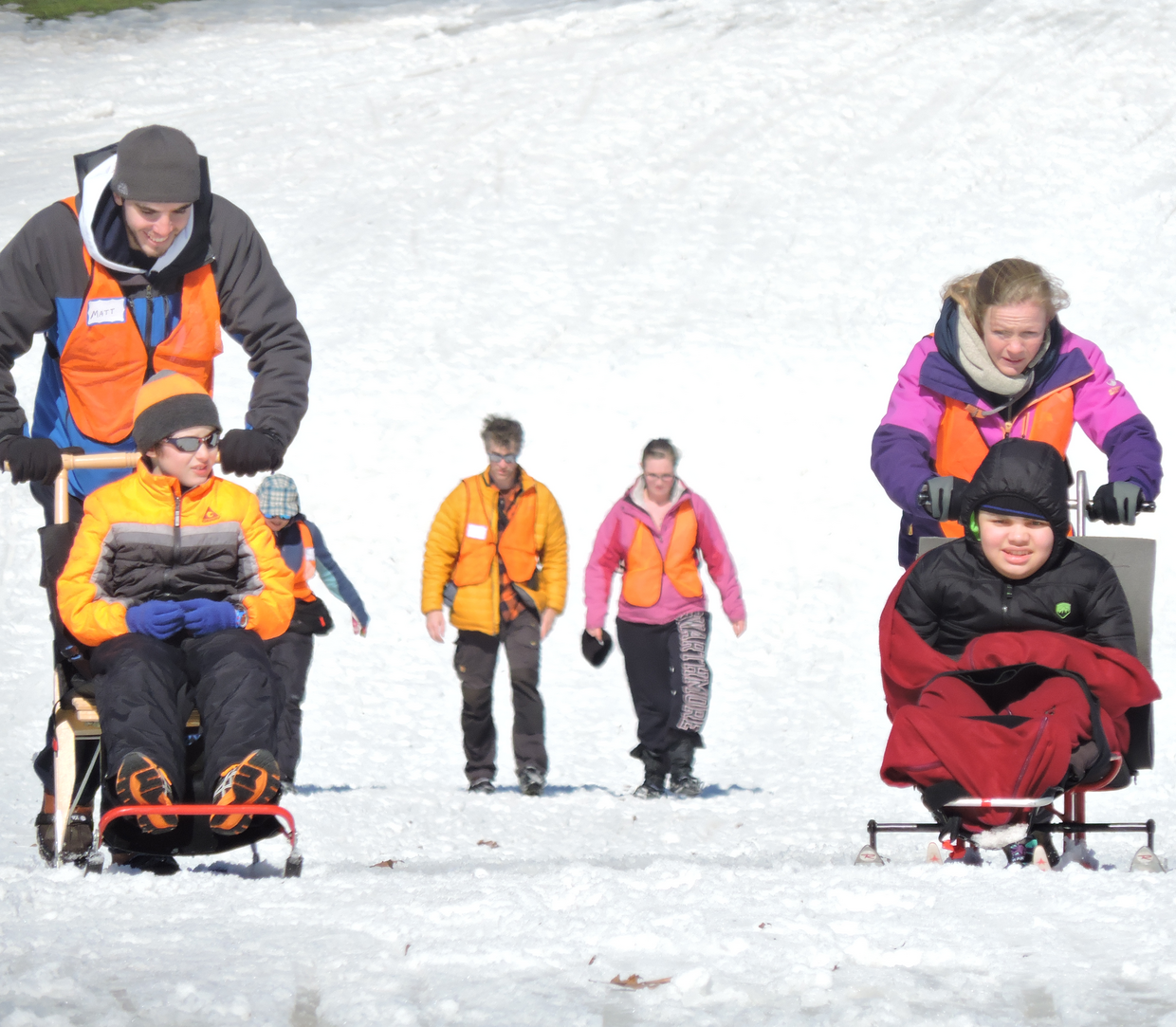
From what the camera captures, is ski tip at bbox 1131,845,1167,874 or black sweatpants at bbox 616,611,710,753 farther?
black sweatpants at bbox 616,611,710,753

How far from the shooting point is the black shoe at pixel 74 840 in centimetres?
502

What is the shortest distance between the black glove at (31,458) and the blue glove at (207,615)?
1.96 feet

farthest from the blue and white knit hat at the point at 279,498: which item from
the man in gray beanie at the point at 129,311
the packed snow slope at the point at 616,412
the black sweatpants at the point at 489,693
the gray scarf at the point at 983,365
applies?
the gray scarf at the point at 983,365

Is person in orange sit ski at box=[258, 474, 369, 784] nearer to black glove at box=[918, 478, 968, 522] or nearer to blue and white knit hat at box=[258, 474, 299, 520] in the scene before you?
blue and white knit hat at box=[258, 474, 299, 520]

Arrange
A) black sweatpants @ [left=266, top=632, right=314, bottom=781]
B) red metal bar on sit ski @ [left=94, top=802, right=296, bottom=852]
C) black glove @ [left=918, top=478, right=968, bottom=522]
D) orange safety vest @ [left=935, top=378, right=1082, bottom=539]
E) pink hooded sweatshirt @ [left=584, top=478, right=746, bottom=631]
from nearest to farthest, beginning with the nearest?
red metal bar on sit ski @ [left=94, top=802, right=296, bottom=852]
black glove @ [left=918, top=478, right=968, bottom=522]
orange safety vest @ [left=935, top=378, right=1082, bottom=539]
black sweatpants @ [left=266, top=632, right=314, bottom=781]
pink hooded sweatshirt @ [left=584, top=478, right=746, bottom=631]

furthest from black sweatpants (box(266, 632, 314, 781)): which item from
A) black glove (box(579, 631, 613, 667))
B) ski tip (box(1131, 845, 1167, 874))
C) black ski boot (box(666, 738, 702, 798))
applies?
ski tip (box(1131, 845, 1167, 874))

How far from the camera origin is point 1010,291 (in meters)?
5.29

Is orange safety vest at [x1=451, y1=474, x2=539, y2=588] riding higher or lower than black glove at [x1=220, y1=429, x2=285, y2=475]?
lower

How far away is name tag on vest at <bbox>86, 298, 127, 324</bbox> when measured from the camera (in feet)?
17.8

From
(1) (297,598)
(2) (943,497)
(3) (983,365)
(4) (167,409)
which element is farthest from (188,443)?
(1) (297,598)

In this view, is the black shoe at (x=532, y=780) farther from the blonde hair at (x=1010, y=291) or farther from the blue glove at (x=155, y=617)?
the blonde hair at (x=1010, y=291)

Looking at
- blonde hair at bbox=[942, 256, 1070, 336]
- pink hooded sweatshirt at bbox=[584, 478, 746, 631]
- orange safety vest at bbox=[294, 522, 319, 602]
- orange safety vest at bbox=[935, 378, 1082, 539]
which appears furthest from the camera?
pink hooded sweatshirt at bbox=[584, 478, 746, 631]

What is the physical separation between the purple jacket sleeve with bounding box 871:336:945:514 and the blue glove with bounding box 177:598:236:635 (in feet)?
7.26

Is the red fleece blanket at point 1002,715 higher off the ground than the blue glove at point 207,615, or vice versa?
the blue glove at point 207,615
